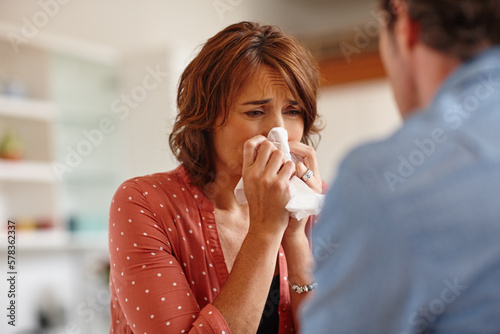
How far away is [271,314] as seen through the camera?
4.39ft

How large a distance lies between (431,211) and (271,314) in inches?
30.4

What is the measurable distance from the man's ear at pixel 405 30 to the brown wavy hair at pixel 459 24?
0.09ft

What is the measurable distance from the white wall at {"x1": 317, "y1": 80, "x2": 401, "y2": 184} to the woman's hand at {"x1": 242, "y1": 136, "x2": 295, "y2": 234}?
3598 mm

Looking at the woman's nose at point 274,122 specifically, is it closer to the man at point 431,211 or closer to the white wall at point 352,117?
the man at point 431,211

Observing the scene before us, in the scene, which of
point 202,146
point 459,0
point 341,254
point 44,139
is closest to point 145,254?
point 202,146

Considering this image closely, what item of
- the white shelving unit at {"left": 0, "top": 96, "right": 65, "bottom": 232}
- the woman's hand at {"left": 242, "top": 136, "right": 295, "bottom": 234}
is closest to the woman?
the woman's hand at {"left": 242, "top": 136, "right": 295, "bottom": 234}

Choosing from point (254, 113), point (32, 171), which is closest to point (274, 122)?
point (254, 113)

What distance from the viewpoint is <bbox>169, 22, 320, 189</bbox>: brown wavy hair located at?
1363 millimetres

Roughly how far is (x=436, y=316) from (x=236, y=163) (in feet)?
2.55

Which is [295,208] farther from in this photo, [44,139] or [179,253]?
[44,139]

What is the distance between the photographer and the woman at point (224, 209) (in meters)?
1.16

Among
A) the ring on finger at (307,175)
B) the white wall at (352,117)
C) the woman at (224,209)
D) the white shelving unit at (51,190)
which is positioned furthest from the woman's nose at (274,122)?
the white wall at (352,117)

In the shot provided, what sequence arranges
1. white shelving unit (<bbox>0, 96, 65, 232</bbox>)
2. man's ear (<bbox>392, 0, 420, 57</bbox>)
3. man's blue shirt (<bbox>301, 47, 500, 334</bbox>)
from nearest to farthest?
1. man's blue shirt (<bbox>301, 47, 500, 334</bbox>)
2. man's ear (<bbox>392, 0, 420, 57</bbox>)
3. white shelving unit (<bbox>0, 96, 65, 232</bbox>)

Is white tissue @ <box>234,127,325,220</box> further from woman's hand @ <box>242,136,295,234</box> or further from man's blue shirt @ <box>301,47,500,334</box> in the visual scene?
man's blue shirt @ <box>301,47,500,334</box>
